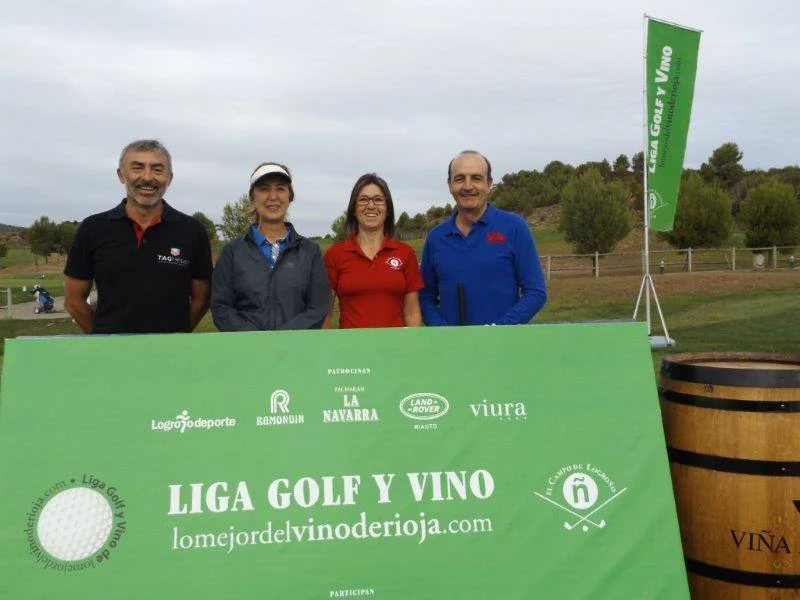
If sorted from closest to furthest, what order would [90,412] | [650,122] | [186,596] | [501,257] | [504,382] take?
[186,596]
[90,412]
[504,382]
[501,257]
[650,122]

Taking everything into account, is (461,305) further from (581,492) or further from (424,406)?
(581,492)

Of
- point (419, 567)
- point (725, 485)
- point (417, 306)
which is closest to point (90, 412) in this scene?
point (419, 567)

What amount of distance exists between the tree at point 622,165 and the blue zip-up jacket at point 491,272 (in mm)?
71097

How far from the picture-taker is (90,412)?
2471mm

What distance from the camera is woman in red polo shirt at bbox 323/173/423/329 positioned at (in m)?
3.62

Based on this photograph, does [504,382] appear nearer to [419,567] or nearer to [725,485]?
[419,567]

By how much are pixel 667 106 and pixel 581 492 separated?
32.2 ft

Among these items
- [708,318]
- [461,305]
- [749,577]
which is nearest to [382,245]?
[461,305]

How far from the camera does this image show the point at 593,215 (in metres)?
37.0

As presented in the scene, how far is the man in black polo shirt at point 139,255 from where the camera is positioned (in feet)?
11.9

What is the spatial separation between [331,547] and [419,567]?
31 cm

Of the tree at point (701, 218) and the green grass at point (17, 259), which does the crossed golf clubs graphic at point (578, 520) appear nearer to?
the tree at point (701, 218)

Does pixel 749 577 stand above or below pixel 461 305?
below

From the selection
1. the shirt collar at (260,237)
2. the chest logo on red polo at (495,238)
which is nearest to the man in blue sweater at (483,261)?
the chest logo on red polo at (495,238)
